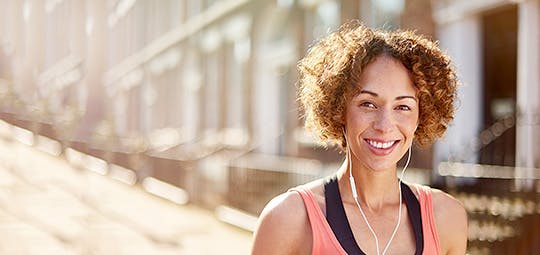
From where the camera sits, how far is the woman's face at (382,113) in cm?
196

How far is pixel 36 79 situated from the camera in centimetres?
640

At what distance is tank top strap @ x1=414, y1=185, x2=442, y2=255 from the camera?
6.59ft

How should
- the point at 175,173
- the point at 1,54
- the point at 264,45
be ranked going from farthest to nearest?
the point at 264,45, the point at 175,173, the point at 1,54

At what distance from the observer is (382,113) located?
1961 millimetres

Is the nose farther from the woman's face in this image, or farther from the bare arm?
the bare arm

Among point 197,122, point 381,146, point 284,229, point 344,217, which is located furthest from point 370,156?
point 197,122

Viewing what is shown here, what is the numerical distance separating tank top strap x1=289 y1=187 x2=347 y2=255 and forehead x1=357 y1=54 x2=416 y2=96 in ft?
0.94

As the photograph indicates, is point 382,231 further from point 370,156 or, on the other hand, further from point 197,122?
point 197,122

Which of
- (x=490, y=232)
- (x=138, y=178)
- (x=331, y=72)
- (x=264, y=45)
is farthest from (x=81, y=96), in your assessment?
(x=264, y=45)

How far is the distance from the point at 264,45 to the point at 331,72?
13.6 metres

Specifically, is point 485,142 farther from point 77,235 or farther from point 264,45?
point 264,45

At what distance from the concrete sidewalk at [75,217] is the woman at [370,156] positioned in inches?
182

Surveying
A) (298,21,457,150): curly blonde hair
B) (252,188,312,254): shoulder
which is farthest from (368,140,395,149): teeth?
(252,188,312,254): shoulder

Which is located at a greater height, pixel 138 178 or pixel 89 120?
pixel 89 120
